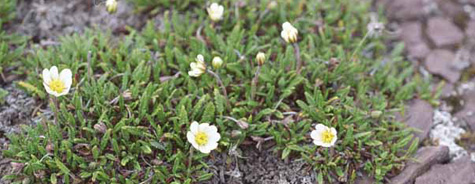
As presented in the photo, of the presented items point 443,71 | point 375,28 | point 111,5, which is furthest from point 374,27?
point 111,5

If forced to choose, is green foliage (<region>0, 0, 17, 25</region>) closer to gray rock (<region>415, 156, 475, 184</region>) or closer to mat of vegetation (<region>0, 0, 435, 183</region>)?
mat of vegetation (<region>0, 0, 435, 183</region>)

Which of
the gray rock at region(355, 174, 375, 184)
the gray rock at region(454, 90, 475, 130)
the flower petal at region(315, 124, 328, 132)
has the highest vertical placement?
the flower petal at region(315, 124, 328, 132)

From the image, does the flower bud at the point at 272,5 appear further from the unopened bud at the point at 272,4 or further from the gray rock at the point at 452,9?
the gray rock at the point at 452,9

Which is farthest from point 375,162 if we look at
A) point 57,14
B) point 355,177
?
point 57,14

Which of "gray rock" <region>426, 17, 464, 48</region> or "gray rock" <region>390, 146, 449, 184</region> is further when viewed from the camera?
"gray rock" <region>426, 17, 464, 48</region>

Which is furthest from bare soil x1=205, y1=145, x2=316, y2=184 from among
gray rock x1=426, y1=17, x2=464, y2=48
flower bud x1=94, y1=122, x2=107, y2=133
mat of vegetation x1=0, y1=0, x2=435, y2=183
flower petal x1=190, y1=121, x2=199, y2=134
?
gray rock x1=426, y1=17, x2=464, y2=48

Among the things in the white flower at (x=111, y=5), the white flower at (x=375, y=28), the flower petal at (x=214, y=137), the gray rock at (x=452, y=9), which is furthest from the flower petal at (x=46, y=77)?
the gray rock at (x=452, y=9)

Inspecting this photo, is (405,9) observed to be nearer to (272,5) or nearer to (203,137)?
(272,5)

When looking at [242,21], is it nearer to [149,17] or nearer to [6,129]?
[149,17]
